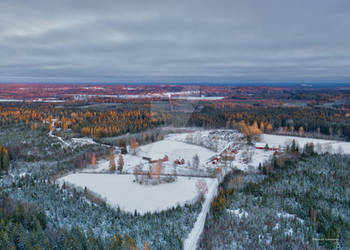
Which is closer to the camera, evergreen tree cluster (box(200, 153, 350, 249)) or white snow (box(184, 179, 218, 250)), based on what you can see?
evergreen tree cluster (box(200, 153, 350, 249))

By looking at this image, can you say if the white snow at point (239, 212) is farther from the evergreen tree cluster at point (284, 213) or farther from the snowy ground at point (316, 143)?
the snowy ground at point (316, 143)

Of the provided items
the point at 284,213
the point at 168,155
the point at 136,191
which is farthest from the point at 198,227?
the point at 168,155

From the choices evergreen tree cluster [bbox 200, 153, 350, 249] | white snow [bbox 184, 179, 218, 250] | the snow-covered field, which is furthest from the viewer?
the snow-covered field

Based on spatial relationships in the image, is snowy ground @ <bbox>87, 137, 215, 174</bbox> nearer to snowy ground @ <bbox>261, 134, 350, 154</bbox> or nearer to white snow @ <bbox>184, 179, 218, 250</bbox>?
white snow @ <bbox>184, 179, 218, 250</bbox>

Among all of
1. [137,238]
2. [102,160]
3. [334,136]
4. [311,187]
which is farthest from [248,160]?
[334,136]

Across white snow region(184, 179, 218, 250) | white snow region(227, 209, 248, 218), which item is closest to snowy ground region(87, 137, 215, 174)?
white snow region(184, 179, 218, 250)

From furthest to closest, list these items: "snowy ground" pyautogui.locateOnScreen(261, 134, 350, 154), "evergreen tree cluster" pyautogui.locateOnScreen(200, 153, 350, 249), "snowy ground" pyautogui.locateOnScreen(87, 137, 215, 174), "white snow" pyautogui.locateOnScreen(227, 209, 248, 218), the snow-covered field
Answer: "snowy ground" pyautogui.locateOnScreen(261, 134, 350, 154) → "snowy ground" pyautogui.locateOnScreen(87, 137, 215, 174) → the snow-covered field → "white snow" pyautogui.locateOnScreen(227, 209, 248, 218) → "evergreen tree cluster" pyautogui.locateOnScreen(200, 153, 350, 249)

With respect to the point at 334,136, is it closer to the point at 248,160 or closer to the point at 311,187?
the point at 248,160

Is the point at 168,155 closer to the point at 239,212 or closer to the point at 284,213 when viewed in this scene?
the point at 239,212
